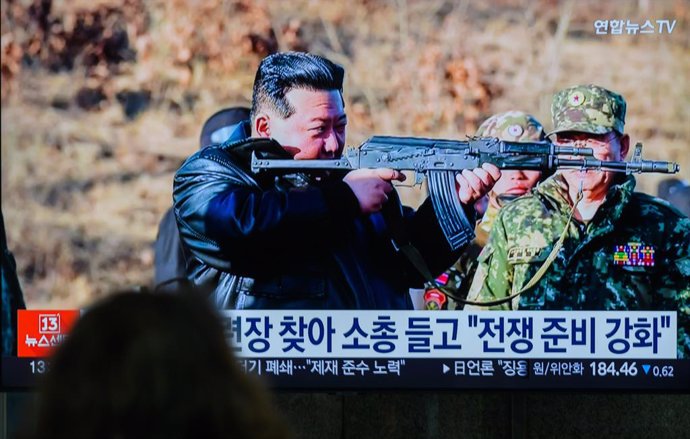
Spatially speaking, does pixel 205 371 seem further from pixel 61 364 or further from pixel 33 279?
pixel 33 279

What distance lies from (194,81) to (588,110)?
4.77 ft

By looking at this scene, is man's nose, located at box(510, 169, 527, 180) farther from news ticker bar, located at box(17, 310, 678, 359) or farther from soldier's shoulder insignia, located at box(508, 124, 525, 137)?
news ticker bar, located at box(17, 310, 678, 359)

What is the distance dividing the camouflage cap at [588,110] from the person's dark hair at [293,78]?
0.81 meters

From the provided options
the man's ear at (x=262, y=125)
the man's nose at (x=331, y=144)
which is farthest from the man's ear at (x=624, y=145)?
the man's ear at (x=262, y=125)

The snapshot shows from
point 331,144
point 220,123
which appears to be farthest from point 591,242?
point 220,123

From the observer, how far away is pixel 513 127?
15.3 feet

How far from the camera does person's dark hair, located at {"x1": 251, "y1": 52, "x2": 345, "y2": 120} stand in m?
4.69

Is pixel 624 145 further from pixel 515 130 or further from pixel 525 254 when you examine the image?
pixel 525 254

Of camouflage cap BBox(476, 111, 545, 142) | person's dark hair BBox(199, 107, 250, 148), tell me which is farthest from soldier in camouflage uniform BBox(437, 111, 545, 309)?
person's dark hair BBox(199, 107, 250, 148)

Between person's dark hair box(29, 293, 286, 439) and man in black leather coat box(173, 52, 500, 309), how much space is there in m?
3.08

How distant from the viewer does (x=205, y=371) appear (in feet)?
4.77

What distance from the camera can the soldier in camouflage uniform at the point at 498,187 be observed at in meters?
4.63

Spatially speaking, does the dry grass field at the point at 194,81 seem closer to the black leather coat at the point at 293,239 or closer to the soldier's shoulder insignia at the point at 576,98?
the soldier's shoulder insignia at the point at 576,98

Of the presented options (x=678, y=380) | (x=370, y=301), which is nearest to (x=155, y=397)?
(x=370, y=301)
